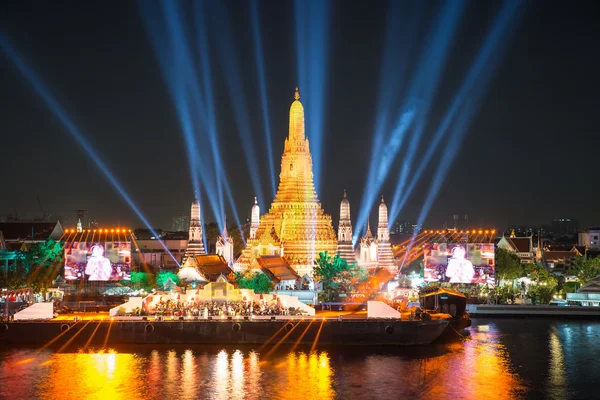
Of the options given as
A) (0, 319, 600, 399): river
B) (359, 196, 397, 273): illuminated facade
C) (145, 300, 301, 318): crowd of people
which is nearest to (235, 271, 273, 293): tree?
(145, 300, 301, 318): crowd of people

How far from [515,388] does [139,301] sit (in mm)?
30107

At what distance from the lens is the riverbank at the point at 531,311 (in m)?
83.3

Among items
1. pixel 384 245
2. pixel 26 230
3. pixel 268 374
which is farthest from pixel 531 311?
pixel 26 230

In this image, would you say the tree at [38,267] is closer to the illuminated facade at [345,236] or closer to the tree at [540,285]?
the illuminated facade at [345,236]

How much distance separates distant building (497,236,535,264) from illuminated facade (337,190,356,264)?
32269mm

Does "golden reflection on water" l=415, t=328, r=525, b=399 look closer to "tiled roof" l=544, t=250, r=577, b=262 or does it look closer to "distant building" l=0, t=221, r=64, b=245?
"distant building" l=0, t=221, r=64, b=245

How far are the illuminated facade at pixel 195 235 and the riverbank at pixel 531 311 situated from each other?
109 feet

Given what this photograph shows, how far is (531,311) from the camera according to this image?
275ft

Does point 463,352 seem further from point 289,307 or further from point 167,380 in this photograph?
point 167,380

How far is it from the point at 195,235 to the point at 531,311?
39692 mm

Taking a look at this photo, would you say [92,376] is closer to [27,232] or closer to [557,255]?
[27,232]

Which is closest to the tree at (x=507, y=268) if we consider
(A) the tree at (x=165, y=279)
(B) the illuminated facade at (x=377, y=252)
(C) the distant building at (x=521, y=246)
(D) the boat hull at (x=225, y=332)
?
(B) the illuminated facade at (x=377, y=252)

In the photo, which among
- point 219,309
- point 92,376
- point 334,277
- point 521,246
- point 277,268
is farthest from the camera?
point 521,246

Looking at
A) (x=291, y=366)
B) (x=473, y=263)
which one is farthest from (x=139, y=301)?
(x=473, y=263)
